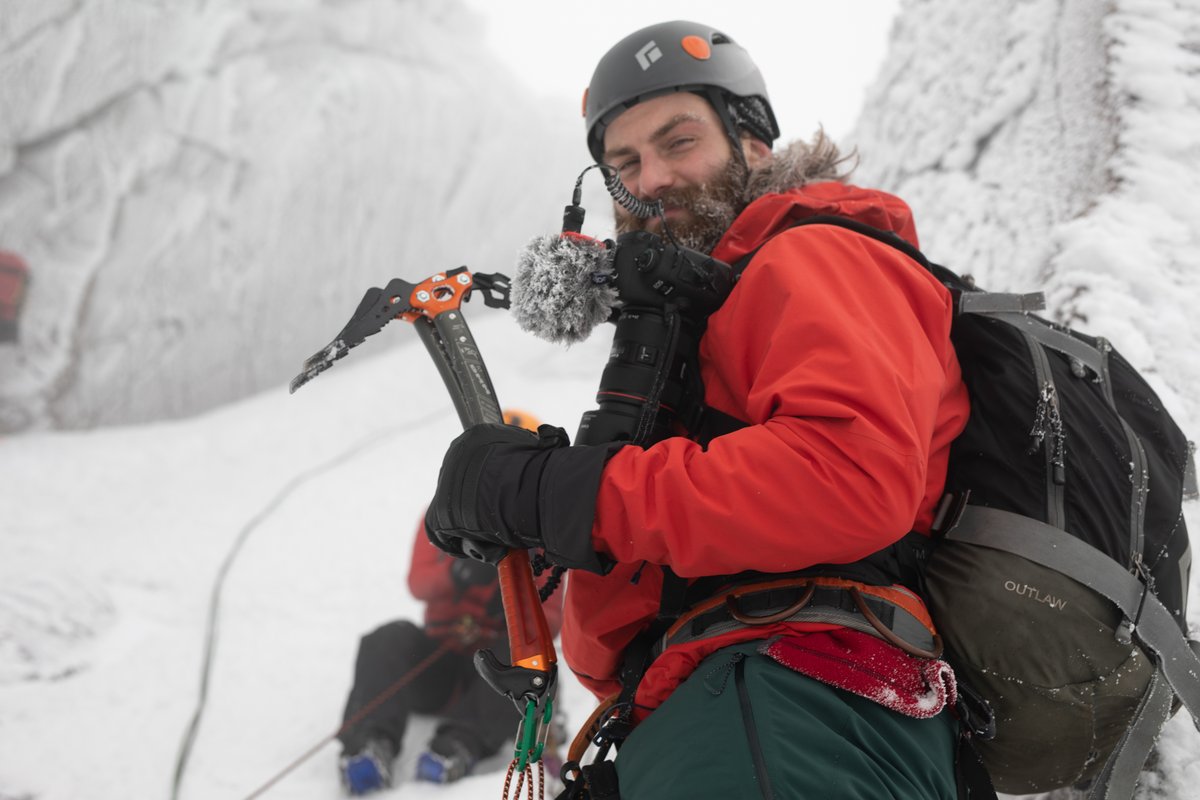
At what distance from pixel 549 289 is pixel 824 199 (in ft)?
1.97

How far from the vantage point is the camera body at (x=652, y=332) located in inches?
58.4

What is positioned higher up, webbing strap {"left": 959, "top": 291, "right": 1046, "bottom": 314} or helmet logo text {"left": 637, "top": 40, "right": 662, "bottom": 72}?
helmet logo text {"left": 637, "top": 40, "right": 662, "bottom": 72}

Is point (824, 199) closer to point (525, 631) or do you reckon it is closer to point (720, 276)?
point (720, 276)

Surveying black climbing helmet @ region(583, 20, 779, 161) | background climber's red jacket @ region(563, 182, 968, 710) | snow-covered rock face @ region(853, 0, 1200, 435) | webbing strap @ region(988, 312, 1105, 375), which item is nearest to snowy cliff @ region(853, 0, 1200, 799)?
snow-covered rock face @ region(853, 0, 1200, 435)

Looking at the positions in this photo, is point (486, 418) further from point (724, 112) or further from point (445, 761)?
point (445, 761)

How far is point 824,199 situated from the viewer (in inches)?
62.1

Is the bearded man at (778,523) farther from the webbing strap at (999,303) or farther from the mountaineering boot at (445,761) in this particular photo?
the mountaineering boot at (445,761)

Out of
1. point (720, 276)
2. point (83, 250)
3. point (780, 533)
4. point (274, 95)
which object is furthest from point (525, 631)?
point (274, 95)

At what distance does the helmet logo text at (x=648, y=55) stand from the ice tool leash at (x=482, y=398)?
2.52ft

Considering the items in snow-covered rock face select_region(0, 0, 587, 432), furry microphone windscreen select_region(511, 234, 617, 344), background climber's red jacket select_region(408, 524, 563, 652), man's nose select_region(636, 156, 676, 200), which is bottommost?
background climber's red jacket select_region(408, 524, 563, 652)

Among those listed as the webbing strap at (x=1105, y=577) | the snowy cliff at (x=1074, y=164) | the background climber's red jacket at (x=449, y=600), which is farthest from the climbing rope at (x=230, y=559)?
the snowy cliff at (x=1074, y=164)

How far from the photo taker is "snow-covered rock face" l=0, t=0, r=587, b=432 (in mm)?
8539

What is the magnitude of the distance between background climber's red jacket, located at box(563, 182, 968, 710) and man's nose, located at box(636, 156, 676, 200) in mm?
608

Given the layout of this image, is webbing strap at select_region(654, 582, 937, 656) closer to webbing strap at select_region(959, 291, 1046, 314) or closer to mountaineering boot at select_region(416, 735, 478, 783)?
webbing strap at select_region(959, 291, 1046, 314)
